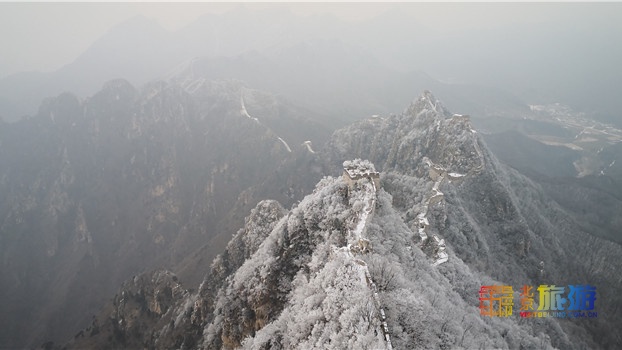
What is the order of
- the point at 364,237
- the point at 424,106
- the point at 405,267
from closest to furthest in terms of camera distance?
the point at 364,237
the point at 405,267
the point at 424,106

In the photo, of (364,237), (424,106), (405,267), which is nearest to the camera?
(364,237)

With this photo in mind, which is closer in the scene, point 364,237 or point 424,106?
point 364,237

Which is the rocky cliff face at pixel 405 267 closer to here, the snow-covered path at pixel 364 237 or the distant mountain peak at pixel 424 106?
the snow-covered path at pixel 364 237

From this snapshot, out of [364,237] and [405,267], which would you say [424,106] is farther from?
[364,237]

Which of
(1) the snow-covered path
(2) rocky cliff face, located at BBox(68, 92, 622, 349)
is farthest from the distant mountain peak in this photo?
(1) the snow-covered path

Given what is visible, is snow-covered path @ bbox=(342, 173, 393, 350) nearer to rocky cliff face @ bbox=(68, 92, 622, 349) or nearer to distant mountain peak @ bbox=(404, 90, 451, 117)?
rocky cliff face @ bbox=(68, 92, 622, 349)

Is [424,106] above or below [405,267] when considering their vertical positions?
below

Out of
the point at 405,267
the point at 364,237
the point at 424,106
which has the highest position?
the point at 364,237

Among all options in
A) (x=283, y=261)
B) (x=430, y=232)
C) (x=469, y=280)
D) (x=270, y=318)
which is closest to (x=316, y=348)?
(x=270, y=318)

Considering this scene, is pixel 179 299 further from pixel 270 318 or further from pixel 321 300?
pixel 321 300

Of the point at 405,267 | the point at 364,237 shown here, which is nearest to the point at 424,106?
the point at 405,267
